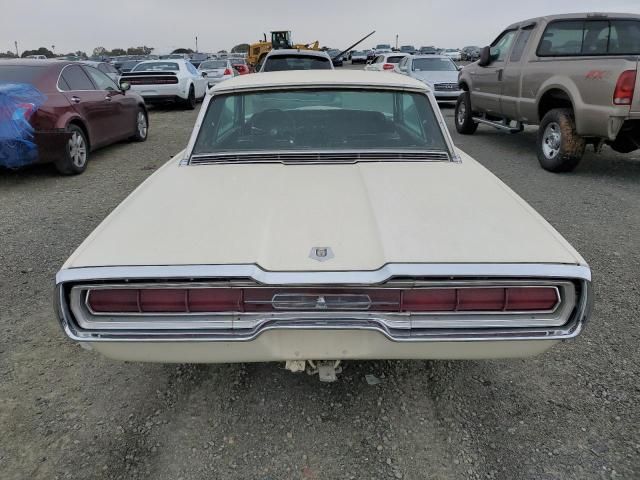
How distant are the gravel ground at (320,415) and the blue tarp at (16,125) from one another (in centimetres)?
325

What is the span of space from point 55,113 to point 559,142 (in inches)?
268

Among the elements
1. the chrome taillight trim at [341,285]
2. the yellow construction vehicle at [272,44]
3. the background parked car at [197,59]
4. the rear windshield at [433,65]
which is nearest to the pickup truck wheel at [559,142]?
the chrome taillight trim at [341,285]

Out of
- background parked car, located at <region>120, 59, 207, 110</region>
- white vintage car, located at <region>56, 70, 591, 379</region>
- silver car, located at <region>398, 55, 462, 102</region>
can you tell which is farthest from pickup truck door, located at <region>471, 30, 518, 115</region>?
background parked car, located at <region>120, 59, 207, 110</region>

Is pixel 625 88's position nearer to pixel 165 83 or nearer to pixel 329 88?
pixel 329 88

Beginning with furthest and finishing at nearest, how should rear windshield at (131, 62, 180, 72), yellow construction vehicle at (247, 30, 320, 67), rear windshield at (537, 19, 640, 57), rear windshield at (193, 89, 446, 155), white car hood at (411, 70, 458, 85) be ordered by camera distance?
yellow construction vehicle at (247, 30, 320, 67)
rear windshield at (131, 62, 180, 72)
white car hood at (411, 70, 458, 85)
rear windshield at (537, 19, 640, 57)
rear windshield at (193, 89, 446, 155)

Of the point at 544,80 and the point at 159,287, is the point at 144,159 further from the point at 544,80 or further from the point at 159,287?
the point at 159,287

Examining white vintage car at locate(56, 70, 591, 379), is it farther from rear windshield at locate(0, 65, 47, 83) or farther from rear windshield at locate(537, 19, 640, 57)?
rear windshield at locate(537, 19, 640, 57)

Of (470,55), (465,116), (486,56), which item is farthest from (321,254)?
(470,55)

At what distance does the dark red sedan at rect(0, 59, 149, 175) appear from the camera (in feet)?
20.1

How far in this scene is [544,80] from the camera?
23.2 feet

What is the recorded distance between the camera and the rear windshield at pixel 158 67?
14.4m

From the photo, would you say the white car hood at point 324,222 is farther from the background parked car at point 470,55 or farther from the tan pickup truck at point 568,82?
the background parked car at point 470,55

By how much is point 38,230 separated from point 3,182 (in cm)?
242

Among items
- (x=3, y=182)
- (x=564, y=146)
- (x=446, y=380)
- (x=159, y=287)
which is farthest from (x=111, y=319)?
(x=564, y=146)
